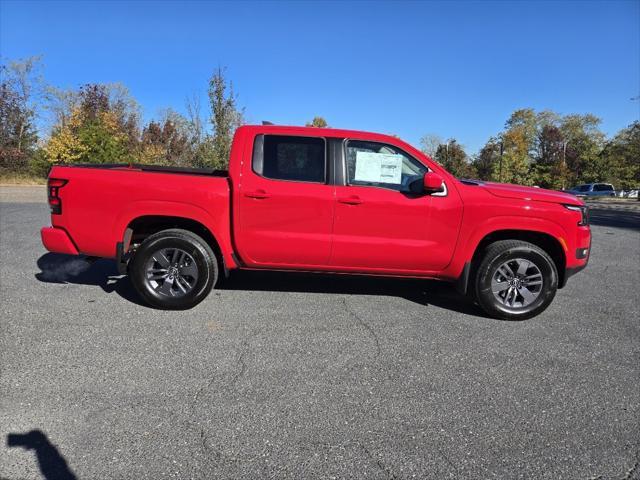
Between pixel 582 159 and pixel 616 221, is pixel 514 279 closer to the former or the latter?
pixel 616 221

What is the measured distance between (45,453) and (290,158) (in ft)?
10.5

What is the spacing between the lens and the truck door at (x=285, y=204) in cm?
435

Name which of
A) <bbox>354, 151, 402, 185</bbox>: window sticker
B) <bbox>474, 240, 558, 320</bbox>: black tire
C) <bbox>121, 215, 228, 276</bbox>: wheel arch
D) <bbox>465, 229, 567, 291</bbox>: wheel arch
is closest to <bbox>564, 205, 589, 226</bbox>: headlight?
<bbox>465, 229, 567, 291</bbox>: wheel arch

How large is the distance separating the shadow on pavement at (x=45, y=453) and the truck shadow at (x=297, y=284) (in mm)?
2357

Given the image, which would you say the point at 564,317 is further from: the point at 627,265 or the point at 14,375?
the point at 14,375

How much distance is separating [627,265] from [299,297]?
20.3 feet

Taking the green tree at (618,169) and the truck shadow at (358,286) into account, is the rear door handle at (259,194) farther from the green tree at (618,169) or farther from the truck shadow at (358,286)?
the green tree at (618,169)

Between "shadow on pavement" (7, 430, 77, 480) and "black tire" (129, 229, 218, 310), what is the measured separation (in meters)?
2.09

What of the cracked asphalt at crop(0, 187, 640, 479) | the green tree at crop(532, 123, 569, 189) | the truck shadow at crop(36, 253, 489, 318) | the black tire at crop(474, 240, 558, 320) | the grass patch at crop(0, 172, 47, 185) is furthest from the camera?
the green tree at crop(532, 123, 569, 189)

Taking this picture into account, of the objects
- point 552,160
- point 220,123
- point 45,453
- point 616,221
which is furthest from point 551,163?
point 45,453

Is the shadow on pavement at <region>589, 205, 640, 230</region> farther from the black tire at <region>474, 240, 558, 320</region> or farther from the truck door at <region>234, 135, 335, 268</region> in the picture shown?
the truck door at <region>234, 135, 335, 268</region>

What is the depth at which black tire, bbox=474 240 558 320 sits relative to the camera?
4.44 meters

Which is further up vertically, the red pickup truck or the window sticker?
the window sticker

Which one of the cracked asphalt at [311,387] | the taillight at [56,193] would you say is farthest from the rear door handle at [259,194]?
the taillight at [56,193]
